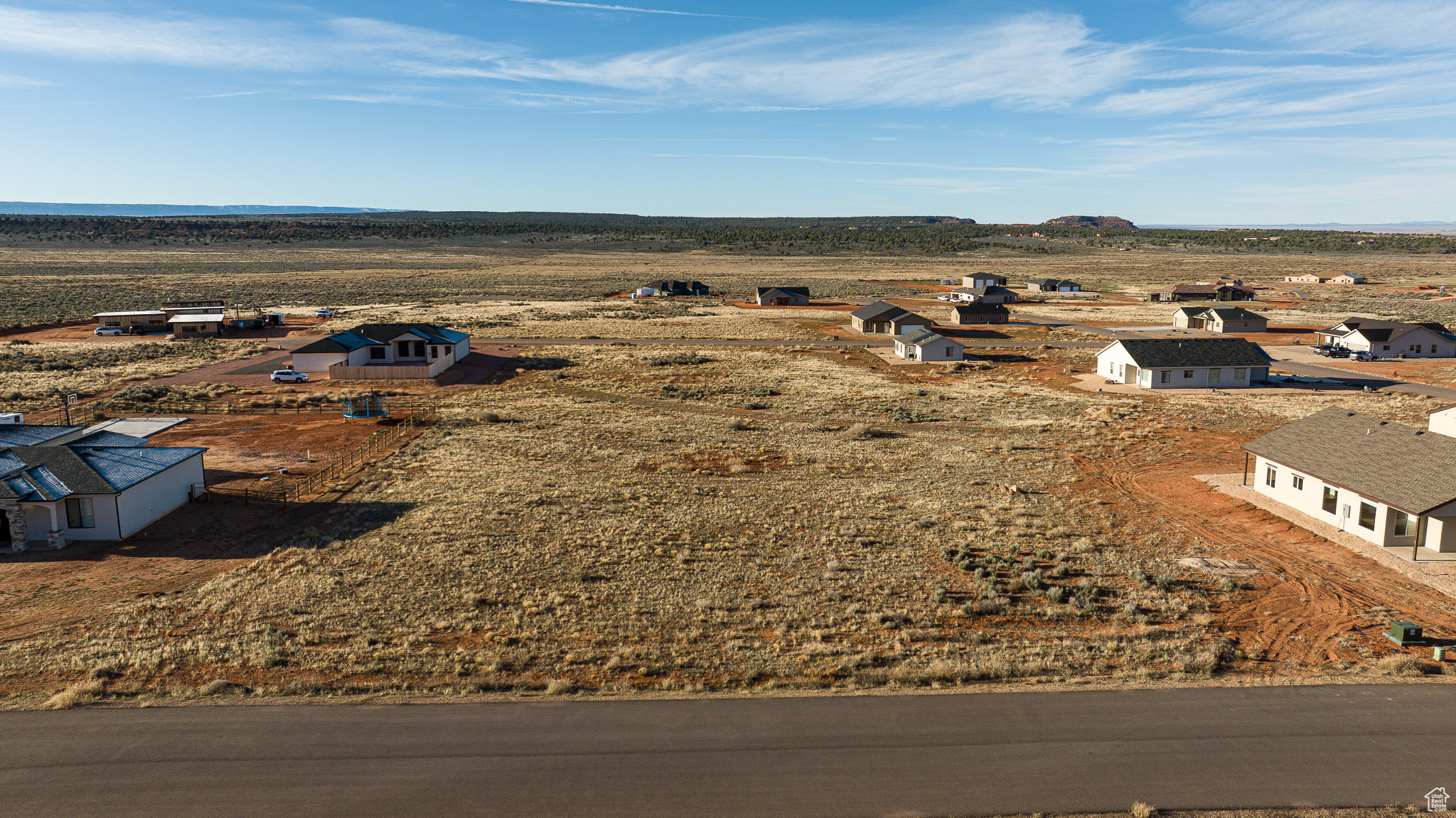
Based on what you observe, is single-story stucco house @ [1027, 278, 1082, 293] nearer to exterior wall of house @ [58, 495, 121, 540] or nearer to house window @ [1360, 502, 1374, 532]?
house window @ [1360, 502, 1374, 532]

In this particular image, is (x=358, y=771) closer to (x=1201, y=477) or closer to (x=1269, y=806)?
(x=1269, y=806)

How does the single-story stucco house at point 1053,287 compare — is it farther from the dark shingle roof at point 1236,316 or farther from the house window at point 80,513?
the house window at point 80,513

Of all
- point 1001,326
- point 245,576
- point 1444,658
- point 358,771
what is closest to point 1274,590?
point 1444,658

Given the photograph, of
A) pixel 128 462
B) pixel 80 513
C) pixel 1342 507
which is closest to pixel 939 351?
pixel 1342 507

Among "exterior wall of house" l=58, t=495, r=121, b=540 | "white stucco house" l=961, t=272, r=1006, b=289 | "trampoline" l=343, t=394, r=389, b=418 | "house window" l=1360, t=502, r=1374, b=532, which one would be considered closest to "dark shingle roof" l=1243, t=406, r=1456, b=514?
"house window" l=1360, t=502, r=1374, b=532

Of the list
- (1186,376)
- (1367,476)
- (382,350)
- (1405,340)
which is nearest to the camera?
(1367,476)

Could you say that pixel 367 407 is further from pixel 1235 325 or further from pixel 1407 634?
pixel 1235 325

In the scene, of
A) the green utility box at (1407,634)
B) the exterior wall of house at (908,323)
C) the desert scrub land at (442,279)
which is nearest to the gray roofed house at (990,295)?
the desert scrub land at (442,279)
